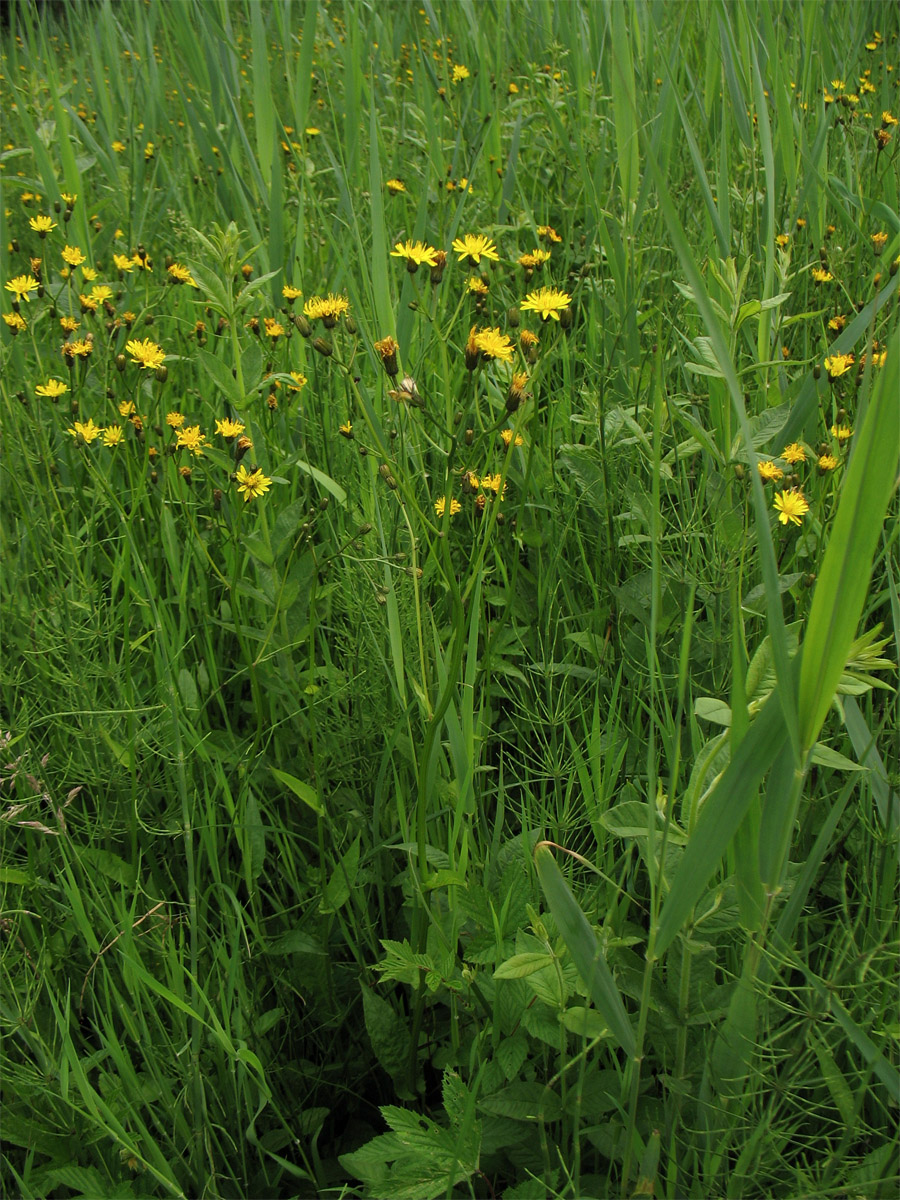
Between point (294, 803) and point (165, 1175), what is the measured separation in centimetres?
56

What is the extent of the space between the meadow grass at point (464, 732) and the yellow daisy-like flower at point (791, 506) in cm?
1

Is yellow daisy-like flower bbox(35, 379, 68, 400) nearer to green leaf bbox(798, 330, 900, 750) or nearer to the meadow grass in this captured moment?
the meadow grass

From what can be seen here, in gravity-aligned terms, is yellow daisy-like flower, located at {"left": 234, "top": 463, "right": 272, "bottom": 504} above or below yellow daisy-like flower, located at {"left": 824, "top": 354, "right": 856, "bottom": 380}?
below

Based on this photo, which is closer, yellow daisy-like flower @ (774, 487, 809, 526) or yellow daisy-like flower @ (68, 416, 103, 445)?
yellow daisy-like flower @ (774, 487, 809, 526)

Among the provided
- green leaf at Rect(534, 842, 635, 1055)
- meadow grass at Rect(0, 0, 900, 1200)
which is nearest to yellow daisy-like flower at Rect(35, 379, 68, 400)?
meadow grass at Rect(0, 0, 900, 1200)

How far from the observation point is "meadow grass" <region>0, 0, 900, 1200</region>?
0.85 metres

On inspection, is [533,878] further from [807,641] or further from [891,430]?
[891,430]

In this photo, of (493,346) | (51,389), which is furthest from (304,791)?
(51,389)

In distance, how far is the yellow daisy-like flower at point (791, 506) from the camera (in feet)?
4.29

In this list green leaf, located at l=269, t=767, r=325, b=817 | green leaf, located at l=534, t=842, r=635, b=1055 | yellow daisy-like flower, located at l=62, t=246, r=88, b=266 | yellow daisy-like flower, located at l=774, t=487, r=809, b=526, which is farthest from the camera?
yellow daisy-like flower, located at l=62, t=246, r=88, b=266

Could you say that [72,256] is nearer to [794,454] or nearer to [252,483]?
[252,483]

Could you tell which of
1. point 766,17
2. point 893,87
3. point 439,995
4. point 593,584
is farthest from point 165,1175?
point 893,87

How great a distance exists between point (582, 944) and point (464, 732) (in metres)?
0.36

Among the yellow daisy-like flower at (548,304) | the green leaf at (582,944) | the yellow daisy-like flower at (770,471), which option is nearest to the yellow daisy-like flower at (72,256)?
the yellow daisy-like flower at (548,304)
